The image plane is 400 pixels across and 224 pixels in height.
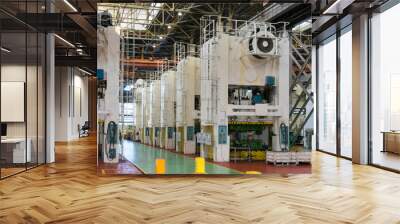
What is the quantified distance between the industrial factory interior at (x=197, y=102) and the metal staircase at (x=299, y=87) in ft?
0.07

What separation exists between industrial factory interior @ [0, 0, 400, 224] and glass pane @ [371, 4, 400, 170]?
0.08 ft

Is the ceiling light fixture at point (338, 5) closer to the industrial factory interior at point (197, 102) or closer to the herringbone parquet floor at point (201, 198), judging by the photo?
the industrial factory interior at point (197, 102)

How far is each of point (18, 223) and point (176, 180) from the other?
3.13 m

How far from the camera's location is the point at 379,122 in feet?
29.1

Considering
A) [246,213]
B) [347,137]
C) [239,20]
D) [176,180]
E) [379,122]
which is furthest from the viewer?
[347,137]

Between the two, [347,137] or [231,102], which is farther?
[347,137]

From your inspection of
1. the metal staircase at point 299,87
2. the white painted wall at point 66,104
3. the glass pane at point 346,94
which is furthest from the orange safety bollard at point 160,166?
the white painted wall at point 66,104

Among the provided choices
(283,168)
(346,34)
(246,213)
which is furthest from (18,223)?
(346,34)

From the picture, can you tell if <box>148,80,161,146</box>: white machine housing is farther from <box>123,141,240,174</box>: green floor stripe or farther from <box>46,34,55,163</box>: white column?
<box>46,34,55,163</box>: white column

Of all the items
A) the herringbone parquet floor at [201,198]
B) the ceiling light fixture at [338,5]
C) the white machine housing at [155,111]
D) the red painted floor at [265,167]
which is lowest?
the herringbone parquet floor at [201,198]

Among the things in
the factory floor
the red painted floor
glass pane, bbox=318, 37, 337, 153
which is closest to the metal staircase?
the red painted floor

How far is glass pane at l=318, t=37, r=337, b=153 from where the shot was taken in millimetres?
11602

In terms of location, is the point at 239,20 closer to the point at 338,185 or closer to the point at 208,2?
the point at 208,2

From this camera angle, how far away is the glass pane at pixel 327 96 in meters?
11.6
